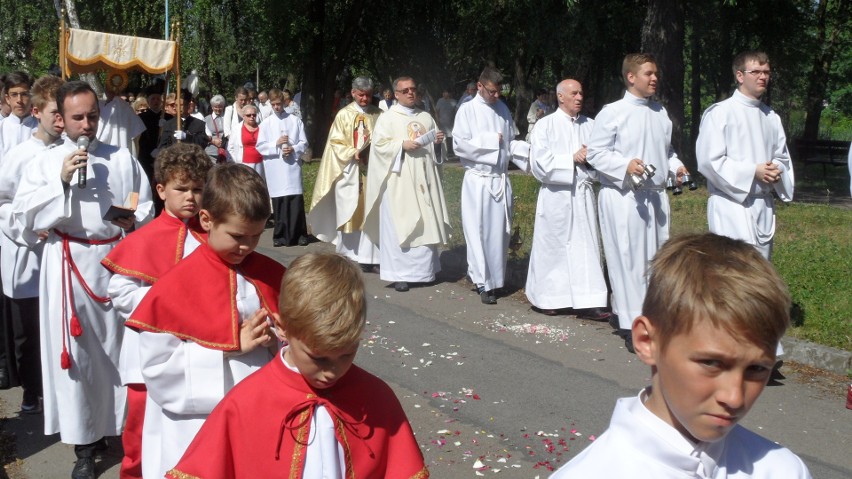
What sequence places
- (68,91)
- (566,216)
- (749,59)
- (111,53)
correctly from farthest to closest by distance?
1. (111,53)
2. (566,216)
3. (749,59)
4. (68,91)

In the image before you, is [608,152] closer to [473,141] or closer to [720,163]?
[720,163]

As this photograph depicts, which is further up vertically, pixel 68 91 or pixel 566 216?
pixel 68 91

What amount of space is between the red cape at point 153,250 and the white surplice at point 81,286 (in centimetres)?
104

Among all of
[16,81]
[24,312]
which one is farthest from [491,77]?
[24,312]

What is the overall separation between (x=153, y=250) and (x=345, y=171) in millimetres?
7945

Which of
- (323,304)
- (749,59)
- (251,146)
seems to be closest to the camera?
(323,304)

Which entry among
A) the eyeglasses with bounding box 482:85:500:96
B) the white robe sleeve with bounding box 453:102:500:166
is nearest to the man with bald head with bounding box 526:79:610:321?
the white robe sleeve with bounding box 453:102:500:166

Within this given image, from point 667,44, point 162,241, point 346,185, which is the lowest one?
point 346,185

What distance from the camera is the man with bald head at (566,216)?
930 centimetres

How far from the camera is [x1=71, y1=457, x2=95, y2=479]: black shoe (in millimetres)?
5512

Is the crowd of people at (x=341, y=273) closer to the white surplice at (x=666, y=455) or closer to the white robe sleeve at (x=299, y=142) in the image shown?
the white surplice at (x=666, y=455)

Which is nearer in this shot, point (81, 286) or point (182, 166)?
point (182, 166)

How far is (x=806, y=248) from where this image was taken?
12.2 metres

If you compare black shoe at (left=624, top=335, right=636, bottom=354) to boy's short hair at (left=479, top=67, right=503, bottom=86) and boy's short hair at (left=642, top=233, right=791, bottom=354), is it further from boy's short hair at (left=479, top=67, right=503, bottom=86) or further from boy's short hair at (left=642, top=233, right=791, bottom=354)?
boy's short hair at (left=642, top=233, right=791, bottom=354)
